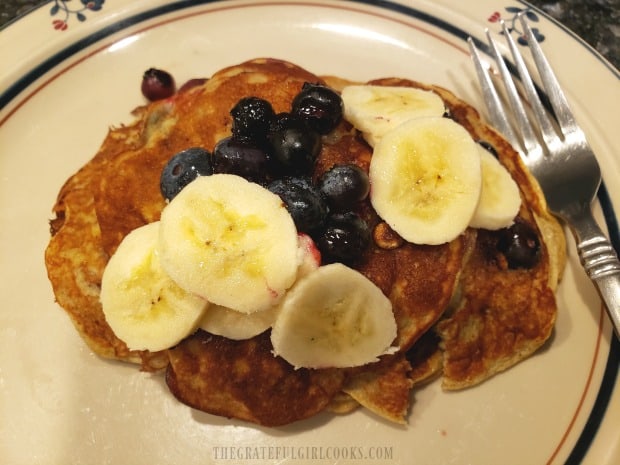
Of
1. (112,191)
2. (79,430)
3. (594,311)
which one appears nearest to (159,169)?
(112,191)

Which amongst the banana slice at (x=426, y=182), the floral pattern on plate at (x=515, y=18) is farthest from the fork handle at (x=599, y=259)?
the floral pattern on plate at (x=515, y=18)

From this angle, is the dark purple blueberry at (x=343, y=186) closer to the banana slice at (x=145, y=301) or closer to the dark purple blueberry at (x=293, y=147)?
the dark purple blueberry at (x=293, y=147)

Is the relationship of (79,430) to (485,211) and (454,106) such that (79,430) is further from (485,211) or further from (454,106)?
(454,106)

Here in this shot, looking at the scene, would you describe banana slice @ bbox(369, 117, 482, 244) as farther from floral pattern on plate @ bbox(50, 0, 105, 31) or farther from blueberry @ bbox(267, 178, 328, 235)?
floral pattern on plate @ bbox(50, 0, 105, 31)

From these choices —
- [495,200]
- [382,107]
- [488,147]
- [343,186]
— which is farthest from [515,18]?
[343,186]

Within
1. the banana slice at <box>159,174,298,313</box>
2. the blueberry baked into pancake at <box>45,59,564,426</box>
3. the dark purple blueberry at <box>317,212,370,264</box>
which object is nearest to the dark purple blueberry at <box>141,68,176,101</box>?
the blueberry baked into pancake at <box>45,59,564,426</box>
